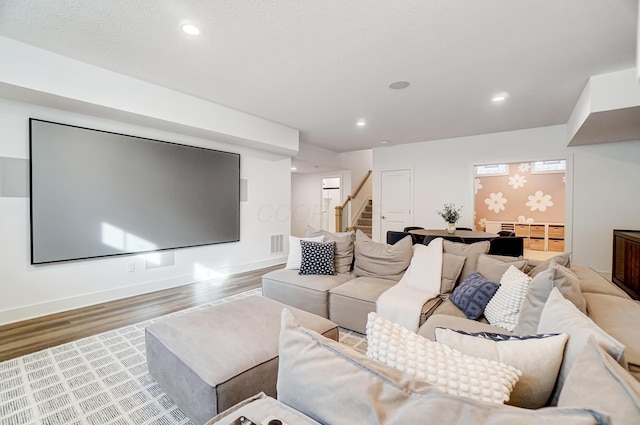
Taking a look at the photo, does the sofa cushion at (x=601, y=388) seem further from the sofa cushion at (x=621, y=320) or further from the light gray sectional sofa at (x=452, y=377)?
the sofa cushion at (x=621, y=320)

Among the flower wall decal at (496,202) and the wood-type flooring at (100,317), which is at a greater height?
the flower wall decal at (496,202)

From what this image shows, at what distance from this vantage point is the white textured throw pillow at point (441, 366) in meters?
0.72

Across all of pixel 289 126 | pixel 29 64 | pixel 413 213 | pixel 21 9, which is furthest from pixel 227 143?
pixel 413 213

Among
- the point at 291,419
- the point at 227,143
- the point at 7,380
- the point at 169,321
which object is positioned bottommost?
the point at 7,380

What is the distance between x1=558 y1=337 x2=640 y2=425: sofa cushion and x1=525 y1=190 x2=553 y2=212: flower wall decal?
29.4 ft

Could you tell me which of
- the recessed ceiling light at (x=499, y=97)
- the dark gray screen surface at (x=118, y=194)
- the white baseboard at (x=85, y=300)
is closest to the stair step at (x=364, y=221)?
the dark gray screen surface at (x=118, y=194)

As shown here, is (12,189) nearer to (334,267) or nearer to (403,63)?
(334,267)

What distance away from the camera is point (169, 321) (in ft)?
6.66

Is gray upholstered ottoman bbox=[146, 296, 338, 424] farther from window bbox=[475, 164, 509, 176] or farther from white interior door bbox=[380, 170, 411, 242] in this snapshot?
window bbox=[475, 164, 509, 176]

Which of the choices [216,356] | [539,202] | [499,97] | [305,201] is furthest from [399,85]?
[539,202]

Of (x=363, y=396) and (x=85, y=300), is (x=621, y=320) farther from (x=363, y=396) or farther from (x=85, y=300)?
(x=85, y=300)

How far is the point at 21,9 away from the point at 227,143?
2819 millimetres

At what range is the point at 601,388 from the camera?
2.05 ft

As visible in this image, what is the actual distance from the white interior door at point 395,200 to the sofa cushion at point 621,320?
201 inches
